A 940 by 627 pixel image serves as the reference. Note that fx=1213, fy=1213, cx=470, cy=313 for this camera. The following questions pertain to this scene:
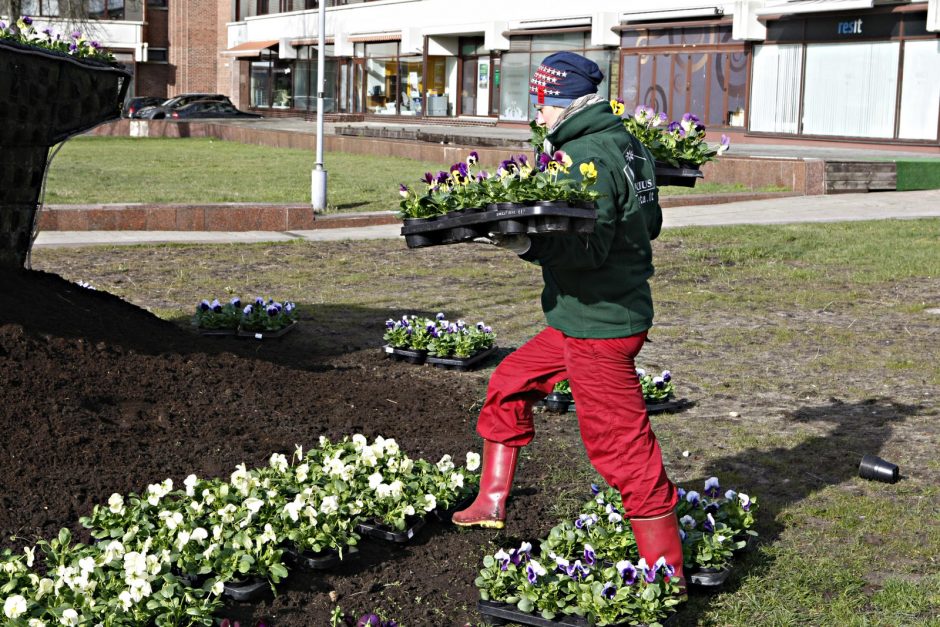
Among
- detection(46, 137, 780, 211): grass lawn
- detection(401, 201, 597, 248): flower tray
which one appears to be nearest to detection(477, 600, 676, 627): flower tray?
detection(401, 201, 597, 248): flower tray

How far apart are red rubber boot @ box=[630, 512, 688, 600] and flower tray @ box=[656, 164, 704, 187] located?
1.47 metres

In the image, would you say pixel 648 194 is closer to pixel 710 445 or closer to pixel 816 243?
pixel 710 445

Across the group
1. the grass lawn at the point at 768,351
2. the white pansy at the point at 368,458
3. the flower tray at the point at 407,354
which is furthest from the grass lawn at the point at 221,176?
the white pansy at the point at 368,458

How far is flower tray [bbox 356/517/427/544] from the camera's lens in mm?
4395

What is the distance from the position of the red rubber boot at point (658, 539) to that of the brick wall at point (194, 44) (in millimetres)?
63467

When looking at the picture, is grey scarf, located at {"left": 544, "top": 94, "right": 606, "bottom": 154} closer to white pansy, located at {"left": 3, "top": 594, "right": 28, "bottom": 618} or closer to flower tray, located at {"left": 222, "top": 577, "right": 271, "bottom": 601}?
flower tray, located at {"left": 222, "top": 577, "right": 271, "bottom": 601}

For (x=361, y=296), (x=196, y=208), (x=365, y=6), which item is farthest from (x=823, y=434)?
(x=365, y=6)

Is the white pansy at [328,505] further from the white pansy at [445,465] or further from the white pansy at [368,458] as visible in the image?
the white pansy at [445,465]

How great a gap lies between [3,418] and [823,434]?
3868mm

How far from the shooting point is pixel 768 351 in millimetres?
8109

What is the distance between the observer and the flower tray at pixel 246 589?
3.83 metres

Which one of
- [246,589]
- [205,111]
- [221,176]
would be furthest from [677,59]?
[246,589]

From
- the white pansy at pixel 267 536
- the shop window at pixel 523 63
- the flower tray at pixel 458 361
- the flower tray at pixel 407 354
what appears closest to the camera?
the white pansy at pixel 267 536

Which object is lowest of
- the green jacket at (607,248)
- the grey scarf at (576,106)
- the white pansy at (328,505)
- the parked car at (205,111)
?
the white pansy at (328,505)
